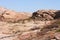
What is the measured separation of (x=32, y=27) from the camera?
25.0 metres

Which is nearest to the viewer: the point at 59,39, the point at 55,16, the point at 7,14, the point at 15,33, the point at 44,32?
the point at 59,39

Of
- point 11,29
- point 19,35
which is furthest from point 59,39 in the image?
point 11,29

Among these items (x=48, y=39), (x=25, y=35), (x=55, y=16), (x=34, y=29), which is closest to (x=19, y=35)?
(x=25, y=35)

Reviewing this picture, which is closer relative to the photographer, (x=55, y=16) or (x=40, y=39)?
(x=40, y=39)

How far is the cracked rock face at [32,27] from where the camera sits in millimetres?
20956

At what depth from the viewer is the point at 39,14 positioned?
1248 inches

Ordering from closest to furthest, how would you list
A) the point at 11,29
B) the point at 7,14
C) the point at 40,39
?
the point at 40,39 → the point at 11,29 → the point at 7,14

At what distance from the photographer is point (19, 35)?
72.7ft

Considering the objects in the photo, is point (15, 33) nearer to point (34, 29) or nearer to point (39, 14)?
point (34, 29)

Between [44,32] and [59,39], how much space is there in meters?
3.42

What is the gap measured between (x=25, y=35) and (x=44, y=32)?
190 cm

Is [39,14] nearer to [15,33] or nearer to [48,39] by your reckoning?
[15,33]

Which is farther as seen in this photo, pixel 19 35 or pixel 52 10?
pixel 52 10

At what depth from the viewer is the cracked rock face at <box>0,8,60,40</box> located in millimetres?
20956
